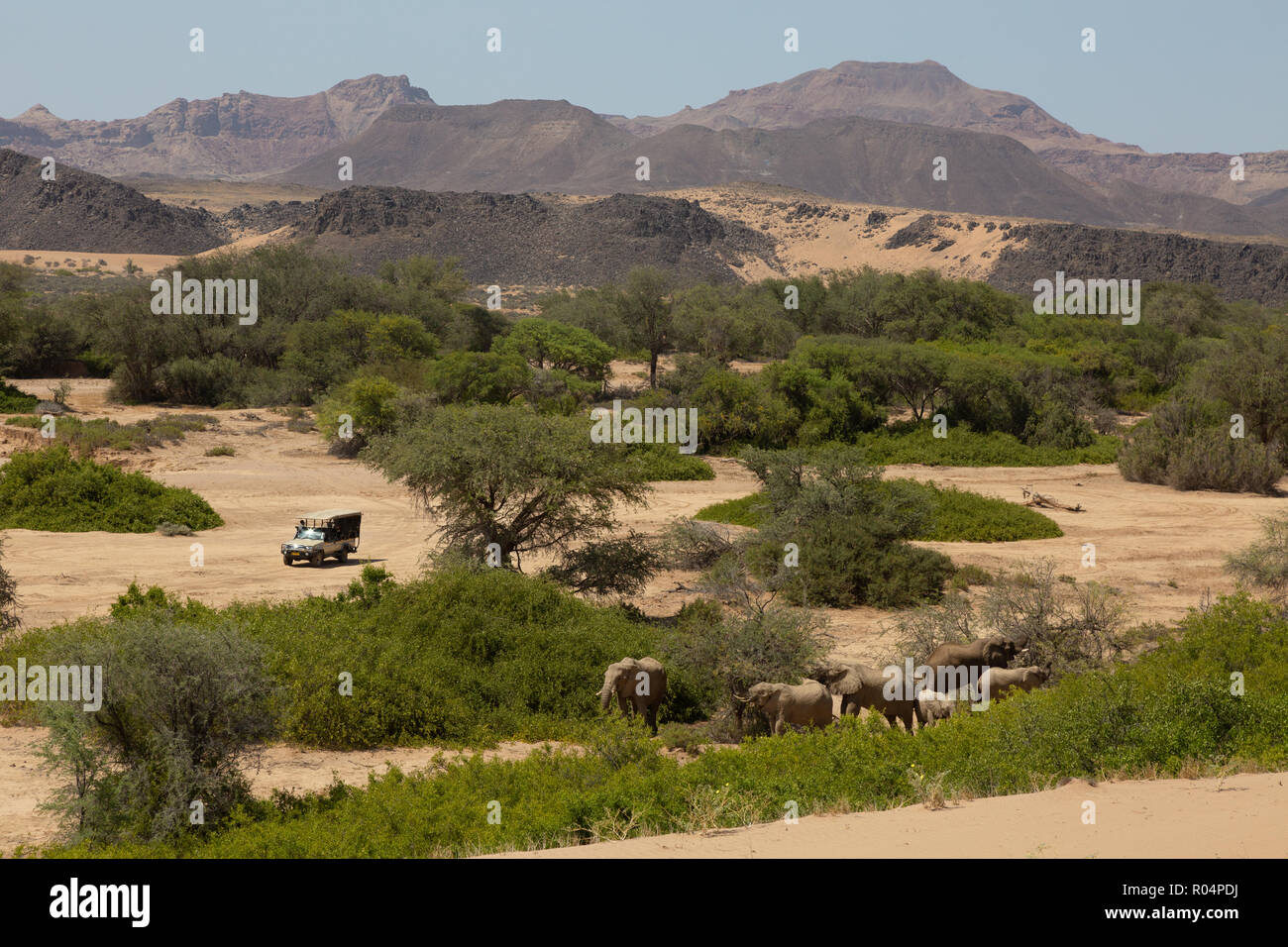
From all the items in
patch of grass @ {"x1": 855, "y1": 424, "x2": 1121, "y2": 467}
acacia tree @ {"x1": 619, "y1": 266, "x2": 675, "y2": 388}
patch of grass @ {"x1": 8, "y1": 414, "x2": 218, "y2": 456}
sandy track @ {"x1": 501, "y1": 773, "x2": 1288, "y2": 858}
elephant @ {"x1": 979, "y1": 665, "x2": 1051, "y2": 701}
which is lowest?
elephant @ {"x1": 979, "y1": 665, "x2": 1051, "y2": 701}

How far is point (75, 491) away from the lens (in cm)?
2428

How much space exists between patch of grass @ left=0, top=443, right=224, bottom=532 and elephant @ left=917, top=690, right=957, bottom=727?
58.7 ft

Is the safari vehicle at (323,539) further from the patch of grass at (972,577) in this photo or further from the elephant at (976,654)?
the elephant at (976,654)

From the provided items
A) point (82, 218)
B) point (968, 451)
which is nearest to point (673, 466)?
point (968, 451)

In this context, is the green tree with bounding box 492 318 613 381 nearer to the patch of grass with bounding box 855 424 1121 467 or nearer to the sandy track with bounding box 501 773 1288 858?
the patch of grass with bounding box 855 424 1121 467

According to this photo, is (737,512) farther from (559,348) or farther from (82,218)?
(82,218)

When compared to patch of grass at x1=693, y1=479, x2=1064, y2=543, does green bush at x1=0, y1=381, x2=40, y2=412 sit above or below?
above

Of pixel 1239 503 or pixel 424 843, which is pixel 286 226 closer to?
pixel 1239 503

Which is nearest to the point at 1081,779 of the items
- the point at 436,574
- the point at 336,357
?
the point at 436,574

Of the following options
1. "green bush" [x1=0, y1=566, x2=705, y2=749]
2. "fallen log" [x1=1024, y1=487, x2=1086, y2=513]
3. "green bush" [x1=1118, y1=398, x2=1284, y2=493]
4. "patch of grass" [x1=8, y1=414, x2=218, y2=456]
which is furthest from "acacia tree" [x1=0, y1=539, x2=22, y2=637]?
"green bush" [x1=1118, y1=398, x2=1284, y2=493]

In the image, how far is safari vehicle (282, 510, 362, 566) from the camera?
21.4m

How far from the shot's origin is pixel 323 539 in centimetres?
2172

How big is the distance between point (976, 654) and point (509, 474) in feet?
25.9
